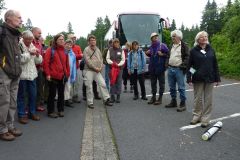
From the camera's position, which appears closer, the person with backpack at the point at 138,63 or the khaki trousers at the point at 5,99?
the khaki trousers at the point at 5,99

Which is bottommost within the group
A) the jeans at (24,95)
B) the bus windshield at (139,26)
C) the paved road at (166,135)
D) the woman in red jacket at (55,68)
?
the paved road at (166,135)

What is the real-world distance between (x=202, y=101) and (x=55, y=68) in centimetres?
344

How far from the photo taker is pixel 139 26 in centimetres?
1997

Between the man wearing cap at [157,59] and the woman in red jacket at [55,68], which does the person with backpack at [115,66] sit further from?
the woman in red jacket at [55,68]

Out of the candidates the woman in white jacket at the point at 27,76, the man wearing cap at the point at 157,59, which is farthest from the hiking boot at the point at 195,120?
the woman in white jacket at the point at 27,76

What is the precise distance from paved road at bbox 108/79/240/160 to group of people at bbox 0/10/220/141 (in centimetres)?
54

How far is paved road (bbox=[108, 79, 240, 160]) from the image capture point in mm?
5840

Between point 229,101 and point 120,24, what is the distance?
9951 millimetres

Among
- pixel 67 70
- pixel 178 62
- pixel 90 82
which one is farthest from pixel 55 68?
pixel 178 62

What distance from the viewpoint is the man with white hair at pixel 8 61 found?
6.59 m

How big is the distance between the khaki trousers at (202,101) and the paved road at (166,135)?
1.07 ft

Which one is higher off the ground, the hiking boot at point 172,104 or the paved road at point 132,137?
the hiking boot at point 172,104

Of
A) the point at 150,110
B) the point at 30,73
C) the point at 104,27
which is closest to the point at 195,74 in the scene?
the point at 150,110

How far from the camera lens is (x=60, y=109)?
8992 mm
